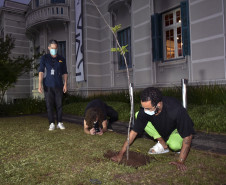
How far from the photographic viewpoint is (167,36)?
9211 millimetres

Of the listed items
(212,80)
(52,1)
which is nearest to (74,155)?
(212,80)

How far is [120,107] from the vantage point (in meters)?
7.43

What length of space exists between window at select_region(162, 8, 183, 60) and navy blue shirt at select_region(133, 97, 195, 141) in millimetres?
6719

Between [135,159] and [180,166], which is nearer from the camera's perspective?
[180,166]

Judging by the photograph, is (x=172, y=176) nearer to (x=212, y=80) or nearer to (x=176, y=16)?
(x=212, y=80)

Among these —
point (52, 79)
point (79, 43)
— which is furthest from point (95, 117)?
point (79, 43)

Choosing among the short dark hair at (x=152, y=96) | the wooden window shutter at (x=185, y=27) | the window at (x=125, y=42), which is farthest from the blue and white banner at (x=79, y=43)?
the short dark hair at (x=152, y=96)

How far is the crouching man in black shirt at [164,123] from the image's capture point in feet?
7.13

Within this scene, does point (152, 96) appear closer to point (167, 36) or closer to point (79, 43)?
point (167, 36)

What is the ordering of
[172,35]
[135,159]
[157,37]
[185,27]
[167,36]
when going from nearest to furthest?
[135,159], [185,27], [157,37], [172,35], [167,36]

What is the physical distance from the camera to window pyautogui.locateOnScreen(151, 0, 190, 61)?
873 centimetres

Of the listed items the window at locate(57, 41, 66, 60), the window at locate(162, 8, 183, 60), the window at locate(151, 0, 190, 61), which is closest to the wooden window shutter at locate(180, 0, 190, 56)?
the window at locate(151, 0, 190, 61)

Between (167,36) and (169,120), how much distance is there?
7.54 meters

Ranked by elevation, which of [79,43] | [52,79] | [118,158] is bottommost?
[118,158]
